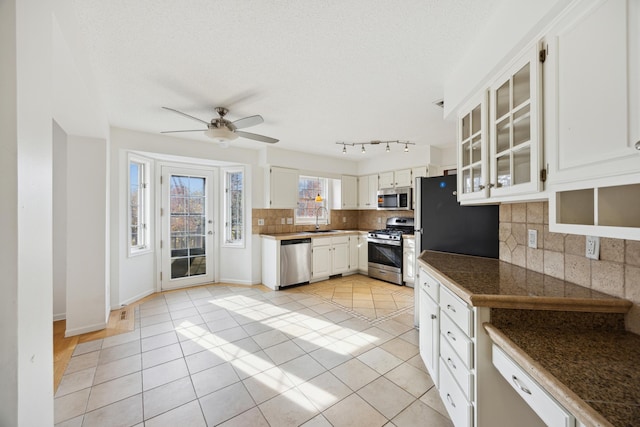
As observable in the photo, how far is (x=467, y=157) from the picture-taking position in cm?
195

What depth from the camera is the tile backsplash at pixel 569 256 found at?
3.59 ft

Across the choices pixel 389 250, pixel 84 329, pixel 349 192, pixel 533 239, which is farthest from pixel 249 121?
pixel 349 192

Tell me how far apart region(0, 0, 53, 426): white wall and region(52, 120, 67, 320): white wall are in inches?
115

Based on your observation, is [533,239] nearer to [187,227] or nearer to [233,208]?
[233,208]

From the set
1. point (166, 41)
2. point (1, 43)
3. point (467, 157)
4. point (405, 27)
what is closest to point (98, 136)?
point (166, 41)

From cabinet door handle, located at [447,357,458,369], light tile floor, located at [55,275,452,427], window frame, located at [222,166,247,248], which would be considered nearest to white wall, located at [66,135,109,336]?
light tile floor, located at [55,275,452,427]

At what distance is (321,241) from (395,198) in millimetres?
1632

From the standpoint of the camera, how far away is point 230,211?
4.59 meters

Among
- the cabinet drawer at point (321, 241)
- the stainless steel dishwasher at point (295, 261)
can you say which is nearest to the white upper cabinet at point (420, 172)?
the cabinet drawer at point (321, 241)

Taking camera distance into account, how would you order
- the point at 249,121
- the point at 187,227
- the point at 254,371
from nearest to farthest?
the point at 254,371 < the point at 249,121 < the point at 187,227

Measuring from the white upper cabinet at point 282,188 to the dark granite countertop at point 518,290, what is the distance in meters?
3.13

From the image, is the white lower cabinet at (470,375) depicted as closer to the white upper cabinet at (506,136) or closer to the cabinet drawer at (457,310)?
the cabinet drawer at (457,310)

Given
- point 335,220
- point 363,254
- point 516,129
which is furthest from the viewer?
point 335,220

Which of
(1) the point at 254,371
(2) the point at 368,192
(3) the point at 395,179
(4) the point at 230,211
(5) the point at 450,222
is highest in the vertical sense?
(3) the point at 395,179
